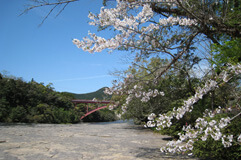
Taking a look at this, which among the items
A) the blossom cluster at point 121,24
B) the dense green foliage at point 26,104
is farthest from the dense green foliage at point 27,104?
the blossom cluster at point 121,24

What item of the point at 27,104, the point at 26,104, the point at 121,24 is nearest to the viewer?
the point at 121,24

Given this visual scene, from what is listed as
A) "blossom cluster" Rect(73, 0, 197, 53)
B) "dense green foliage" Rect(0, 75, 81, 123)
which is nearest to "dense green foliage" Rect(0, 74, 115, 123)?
"dense green foliage" Rect(0, 75, 81, 123)

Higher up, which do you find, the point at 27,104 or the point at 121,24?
the point at 121,24

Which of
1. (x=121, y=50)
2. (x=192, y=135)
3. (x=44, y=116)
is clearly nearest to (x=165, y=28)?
(x=121, y=50)

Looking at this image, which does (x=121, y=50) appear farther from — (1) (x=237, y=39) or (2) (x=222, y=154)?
(2) (x=222, y=154)

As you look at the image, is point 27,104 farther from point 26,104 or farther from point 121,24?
point 121,24

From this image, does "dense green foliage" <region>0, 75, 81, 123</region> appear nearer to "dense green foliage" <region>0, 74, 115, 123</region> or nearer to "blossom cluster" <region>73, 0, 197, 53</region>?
"dense green foliage" <region>0, 74, 115, 123</region>

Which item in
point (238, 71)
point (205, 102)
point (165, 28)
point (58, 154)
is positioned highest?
point (165, 28)

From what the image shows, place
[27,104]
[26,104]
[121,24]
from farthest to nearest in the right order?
1. [27,104]
2. [26,104]
3. [121,24]

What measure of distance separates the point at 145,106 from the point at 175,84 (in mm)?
3469

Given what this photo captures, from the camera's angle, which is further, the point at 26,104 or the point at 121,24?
the point at 26,104

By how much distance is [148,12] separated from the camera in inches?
161

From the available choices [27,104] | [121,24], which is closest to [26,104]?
[27,104]

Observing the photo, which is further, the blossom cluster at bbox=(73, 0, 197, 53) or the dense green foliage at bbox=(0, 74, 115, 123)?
the dense green foliage at bbox=(0, 74, 115, 123)
